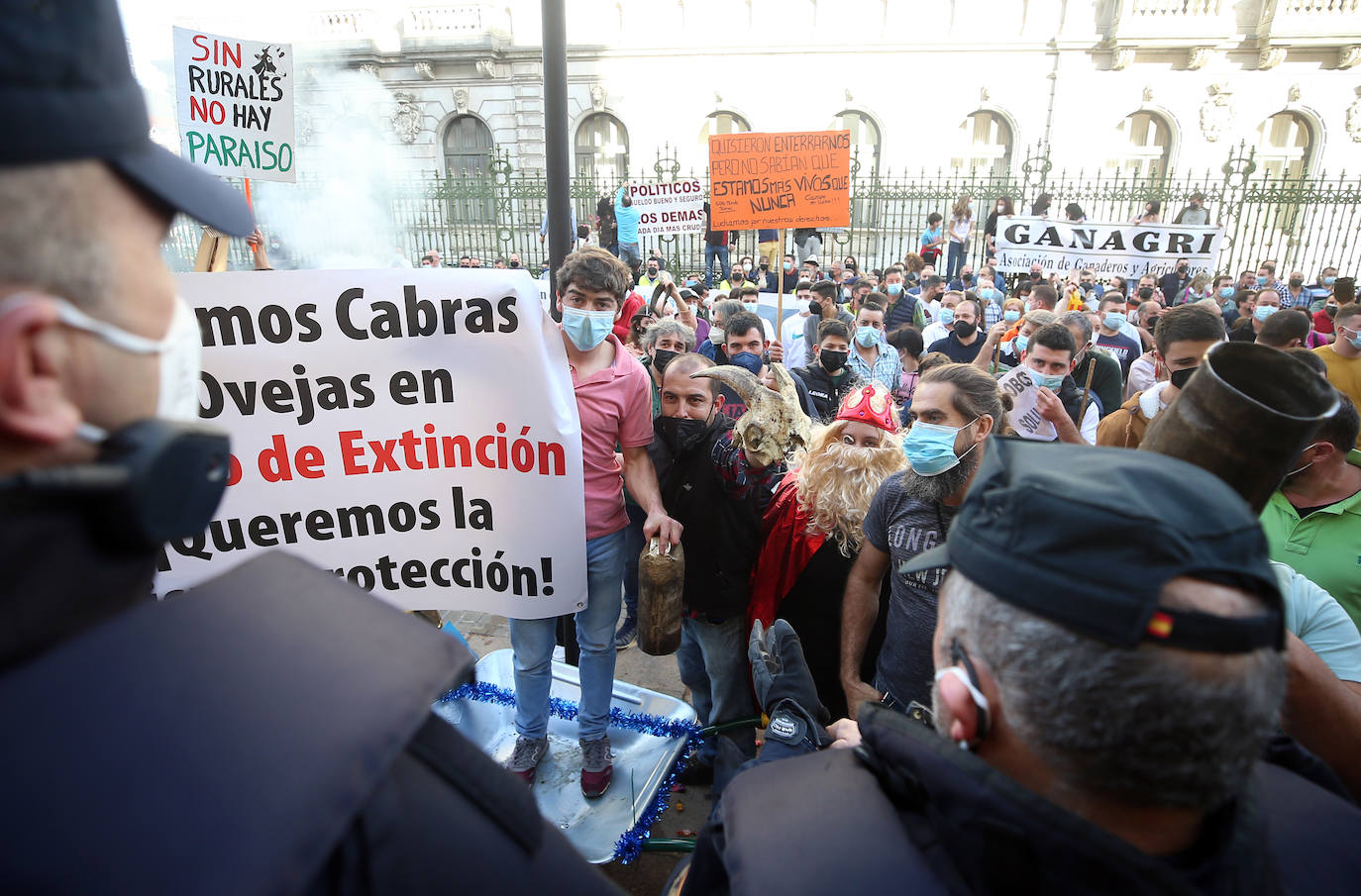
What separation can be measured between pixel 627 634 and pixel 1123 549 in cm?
384

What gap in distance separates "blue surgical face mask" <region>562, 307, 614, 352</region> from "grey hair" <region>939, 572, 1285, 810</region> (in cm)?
225

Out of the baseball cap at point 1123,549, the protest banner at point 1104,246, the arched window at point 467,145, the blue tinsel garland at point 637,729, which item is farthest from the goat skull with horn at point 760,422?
the arched window at point 467,145

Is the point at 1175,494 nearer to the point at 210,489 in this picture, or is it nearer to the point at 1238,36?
the point at 210,489

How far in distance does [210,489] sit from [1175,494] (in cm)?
106

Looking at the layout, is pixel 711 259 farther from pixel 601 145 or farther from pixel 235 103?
pixel 235 103

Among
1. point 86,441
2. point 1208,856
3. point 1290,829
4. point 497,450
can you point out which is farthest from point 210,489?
point 497,450

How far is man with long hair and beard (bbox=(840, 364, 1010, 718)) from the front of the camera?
7.43 ft

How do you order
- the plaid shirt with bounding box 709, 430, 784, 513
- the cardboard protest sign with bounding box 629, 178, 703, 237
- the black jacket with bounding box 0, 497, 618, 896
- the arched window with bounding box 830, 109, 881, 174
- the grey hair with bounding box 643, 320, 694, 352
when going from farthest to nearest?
the arched window with bounding box 830, 109, 881, 174 < the cardboard protest sign with bounding box 629, 178, 703, 237 < the grey hair with bounding box 643, 320, 694, 352 < the plaid shirt with bounding box 709, 430, 784, 513 < the black jacket with bounding box 0, 497, 618, 896

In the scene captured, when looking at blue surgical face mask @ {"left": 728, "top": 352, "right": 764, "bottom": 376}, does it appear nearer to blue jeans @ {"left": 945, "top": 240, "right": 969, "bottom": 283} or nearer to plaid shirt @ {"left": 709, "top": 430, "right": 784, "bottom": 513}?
plaid shirt @ {"left": 709, "top": 430, "right": 784, "bottom": 513}

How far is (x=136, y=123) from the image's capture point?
2.06 feet

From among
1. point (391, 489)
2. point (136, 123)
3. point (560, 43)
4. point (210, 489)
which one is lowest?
point (391, 489)

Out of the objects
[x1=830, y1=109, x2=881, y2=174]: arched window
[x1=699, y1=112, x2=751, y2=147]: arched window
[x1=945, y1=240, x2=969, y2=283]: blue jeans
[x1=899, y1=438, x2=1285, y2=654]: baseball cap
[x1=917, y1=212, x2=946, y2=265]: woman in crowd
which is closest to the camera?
[x1=899, y1=438, x2=1285, y2=654]: baseball cap

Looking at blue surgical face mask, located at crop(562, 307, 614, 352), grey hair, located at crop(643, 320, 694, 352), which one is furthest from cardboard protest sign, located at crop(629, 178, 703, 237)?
blue surgical face mask, located at crop(562, 307, 614, 352)

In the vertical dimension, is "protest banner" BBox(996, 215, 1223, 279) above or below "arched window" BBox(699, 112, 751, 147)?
below
